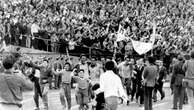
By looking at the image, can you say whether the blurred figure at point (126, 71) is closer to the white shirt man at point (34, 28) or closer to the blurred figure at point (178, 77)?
the blurred figure at point (178, 77)

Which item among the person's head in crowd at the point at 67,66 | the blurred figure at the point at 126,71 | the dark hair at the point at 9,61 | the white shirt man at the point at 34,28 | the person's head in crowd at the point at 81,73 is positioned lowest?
the blurred figure at the point at 126,71

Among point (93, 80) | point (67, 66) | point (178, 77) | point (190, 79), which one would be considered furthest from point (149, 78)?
point (93, 80)

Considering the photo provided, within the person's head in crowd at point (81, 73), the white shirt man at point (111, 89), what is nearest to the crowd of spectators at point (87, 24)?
the person's head in crowd at point (81, 73)

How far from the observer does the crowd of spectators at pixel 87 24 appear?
1022 inches

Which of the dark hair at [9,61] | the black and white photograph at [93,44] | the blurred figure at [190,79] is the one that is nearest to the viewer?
the dark hair at [9,61]

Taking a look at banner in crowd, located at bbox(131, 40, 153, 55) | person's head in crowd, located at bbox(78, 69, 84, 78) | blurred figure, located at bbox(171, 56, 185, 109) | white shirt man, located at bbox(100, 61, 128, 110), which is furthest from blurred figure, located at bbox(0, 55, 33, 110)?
banner in crowd, located at bbox(131, 40, 153, 55)

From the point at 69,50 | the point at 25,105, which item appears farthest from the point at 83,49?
the point at 25,105

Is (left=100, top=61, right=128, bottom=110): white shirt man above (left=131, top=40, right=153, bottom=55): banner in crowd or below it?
below

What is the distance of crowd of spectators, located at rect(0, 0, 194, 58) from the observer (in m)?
26.0

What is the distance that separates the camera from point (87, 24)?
26219 mm

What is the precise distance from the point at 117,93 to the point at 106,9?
1978cm

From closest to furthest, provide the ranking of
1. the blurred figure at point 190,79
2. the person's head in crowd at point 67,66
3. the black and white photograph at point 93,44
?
the blurred figure at point 190,79 → the person's head in crowd at point 67,66 → the black and white photograph at point 93,44

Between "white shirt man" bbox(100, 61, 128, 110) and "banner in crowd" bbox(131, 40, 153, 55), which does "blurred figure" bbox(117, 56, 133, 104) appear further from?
"white shirt man" bbox(100, 61, 128, 110)

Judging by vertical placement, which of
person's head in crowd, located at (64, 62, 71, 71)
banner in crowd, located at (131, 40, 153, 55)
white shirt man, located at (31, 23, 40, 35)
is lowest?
person's head in crowd, located at (64, 62, 71, 71)
